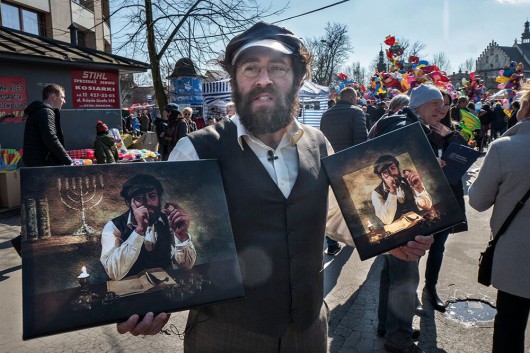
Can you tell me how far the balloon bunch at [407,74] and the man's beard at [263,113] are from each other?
6.50 m

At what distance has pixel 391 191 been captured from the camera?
1.44 m

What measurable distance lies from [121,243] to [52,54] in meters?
8.72

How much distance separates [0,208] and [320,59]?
138 feet

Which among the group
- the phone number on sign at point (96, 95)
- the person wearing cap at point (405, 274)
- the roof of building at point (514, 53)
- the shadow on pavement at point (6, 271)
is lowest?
the shadow on pavement at point (6, 271)

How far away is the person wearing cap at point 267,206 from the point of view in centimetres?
140

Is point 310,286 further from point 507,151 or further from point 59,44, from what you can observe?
point 59,44

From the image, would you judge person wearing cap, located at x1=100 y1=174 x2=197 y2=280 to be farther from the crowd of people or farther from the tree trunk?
the tree trunk

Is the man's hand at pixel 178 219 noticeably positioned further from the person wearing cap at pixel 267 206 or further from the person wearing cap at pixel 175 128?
the person wearing cap at pixel 175 128

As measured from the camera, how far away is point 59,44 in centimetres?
951

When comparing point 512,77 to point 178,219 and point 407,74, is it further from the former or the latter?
point 178,219

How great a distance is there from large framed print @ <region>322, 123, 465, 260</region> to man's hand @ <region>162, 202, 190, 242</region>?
56 centimetres

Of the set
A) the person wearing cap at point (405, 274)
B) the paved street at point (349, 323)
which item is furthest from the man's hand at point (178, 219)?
the person wearing cap at point (405, 274)

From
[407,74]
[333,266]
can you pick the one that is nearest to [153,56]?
[407,74]

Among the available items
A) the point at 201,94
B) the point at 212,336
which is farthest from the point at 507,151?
the point at 201,94
